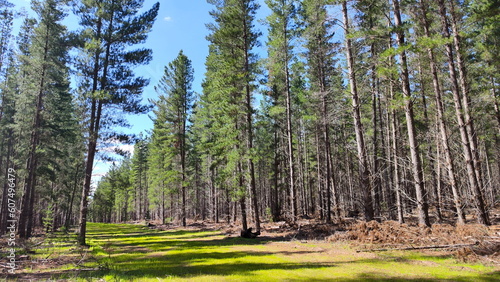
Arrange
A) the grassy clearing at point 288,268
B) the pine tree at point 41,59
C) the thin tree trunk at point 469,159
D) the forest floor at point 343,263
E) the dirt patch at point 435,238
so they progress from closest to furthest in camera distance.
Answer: the grassy clearing at point 288,268
the forest floor at point 343,263
the dirt patch at point 435,238
the thin tree trunk at point 469,159
the pine tree at point 41,59

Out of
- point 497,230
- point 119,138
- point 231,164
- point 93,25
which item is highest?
point 93,25

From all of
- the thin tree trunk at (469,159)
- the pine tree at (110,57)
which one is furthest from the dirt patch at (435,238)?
the pine tree at (110,57)

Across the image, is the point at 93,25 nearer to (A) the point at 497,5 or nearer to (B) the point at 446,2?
(B) the point at 446,2

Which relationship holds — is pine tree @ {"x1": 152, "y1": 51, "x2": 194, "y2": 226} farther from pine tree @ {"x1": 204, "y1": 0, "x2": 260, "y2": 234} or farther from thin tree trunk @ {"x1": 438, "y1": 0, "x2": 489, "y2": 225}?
thin tree trunk @ {"x1": 438, "y1": 0, "x2": 489, "y2": 225}

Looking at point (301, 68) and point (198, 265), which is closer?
point (198, 265)

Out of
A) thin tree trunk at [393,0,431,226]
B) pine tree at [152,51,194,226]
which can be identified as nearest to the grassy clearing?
thin tree trunk at [393,0,431,226]

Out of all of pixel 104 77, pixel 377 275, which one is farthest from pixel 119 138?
pixel 377 275

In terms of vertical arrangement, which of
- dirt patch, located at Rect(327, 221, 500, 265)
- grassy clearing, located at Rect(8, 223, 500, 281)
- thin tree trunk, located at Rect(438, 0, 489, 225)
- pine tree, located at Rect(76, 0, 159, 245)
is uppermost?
pine tree, located at Rect(76, 0, 159, 245)

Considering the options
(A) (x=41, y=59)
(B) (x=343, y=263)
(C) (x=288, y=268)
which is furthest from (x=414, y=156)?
(A) (x=41, y=59)

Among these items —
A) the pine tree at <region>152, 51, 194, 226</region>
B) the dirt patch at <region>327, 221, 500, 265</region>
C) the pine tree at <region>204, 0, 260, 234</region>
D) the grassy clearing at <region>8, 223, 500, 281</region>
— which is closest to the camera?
the grassy clearing at <region>8, 223, 500, 281</region>

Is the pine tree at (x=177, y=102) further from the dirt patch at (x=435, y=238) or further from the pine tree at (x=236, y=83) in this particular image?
the dirt patch at (x=435, y=238)

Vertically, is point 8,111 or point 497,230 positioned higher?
point 8,111

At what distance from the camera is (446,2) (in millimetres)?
12805

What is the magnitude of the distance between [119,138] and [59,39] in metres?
9.01
